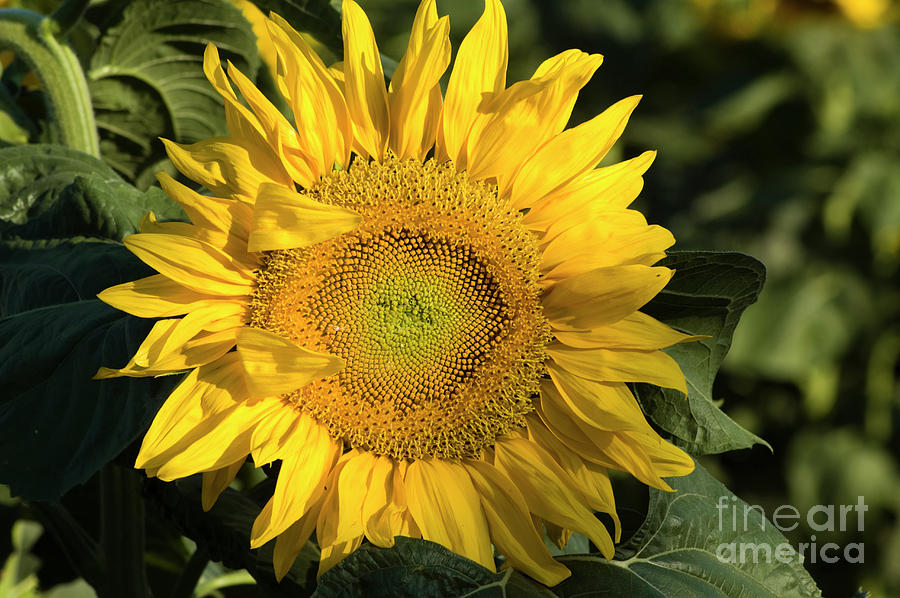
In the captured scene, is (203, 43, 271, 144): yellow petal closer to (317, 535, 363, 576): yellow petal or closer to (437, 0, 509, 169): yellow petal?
(437, 0, 509, 169): yellow petal

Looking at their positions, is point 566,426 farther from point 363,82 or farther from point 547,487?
point 363,82

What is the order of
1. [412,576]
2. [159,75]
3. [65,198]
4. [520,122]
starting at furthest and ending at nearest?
[159,75], [65,198], [520,122], [412,576]

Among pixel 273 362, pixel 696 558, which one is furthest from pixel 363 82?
pixel 696 558

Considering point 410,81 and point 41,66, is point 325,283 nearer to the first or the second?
point 410,81

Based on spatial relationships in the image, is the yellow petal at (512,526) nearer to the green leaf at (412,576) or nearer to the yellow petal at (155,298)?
the green leaf at (412,576)

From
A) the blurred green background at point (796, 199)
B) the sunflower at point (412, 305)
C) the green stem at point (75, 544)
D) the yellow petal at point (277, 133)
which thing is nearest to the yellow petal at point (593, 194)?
the sunflower at point (412, 305)
